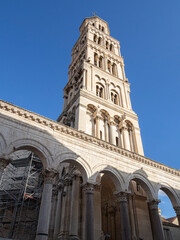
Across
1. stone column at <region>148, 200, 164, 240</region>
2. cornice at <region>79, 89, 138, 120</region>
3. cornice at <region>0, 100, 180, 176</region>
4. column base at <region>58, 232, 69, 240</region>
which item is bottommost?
column base at <region>58, 232, 69, 240</region>

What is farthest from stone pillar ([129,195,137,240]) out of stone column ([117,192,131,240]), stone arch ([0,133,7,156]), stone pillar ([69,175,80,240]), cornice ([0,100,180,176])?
stone arch ([0,133,7,156])

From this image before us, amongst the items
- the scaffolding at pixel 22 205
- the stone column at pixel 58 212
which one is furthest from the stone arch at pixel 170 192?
the scaffolding at pixel 22 205

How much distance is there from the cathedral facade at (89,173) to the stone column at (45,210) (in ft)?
0.15

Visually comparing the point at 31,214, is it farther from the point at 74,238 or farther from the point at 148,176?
the point at 148,176

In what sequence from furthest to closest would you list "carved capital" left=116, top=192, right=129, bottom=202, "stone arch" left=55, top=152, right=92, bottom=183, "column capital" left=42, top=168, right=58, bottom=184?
"carved capital" left=116, top=192, right=129, bottom=202
"stone arch" left=55, top=152, right=92, bottom=183
"column capital" left=42, top=168, right=58, bottom=184

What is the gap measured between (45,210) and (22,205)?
24.3ft

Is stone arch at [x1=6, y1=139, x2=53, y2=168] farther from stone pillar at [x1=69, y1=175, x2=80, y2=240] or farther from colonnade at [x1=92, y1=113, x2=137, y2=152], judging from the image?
colonnade at [x1=92, y1=113, x2=137, y2=152]

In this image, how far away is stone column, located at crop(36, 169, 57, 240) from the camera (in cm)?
1101

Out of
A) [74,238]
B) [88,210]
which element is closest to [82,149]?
[88,210]

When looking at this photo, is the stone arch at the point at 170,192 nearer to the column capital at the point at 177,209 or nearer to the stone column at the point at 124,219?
the column capital at the point at 177,209

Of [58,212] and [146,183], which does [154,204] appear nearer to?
[146,183]

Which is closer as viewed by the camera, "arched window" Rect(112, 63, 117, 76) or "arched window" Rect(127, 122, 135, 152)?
"arched window" Rect(127, 122, 135, 152)

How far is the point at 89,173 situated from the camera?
14500mm

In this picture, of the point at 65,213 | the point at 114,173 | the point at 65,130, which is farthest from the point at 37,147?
the point at 65,213
